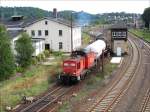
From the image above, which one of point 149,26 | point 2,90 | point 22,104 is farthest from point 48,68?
point 149,26

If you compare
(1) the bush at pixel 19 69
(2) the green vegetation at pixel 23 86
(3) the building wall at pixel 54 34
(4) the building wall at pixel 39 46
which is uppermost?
(3) the building wall at pixel 54 34

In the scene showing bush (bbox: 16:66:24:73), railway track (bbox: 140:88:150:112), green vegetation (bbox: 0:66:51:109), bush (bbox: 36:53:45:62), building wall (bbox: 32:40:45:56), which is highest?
building wall (bbox: 32:40:45:56)

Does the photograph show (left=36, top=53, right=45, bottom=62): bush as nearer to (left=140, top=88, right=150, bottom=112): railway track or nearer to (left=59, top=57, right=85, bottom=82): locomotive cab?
(left=59, top=57, right=85, bottom=82): locomotive cab

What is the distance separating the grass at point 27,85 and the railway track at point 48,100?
1.16 m

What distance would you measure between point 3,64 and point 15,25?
3109cm

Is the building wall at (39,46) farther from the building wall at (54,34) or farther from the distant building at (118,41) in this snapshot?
the distant building at (118,41)

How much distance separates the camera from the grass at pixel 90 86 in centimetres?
2766

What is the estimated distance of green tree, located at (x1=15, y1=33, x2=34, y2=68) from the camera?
144ft

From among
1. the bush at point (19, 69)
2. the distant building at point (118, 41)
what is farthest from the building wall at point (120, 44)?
the bush at point (19, 69)

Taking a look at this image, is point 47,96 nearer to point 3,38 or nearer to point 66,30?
point 3,38

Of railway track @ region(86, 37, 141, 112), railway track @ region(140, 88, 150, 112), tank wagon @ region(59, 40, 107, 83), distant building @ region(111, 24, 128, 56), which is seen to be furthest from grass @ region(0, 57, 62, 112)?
distant building @ region(111, 24, 128, 56)

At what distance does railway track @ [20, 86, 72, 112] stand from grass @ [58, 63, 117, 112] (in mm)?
1331

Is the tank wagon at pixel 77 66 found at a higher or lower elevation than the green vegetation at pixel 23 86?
higher

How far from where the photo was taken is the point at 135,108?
1060 inches
